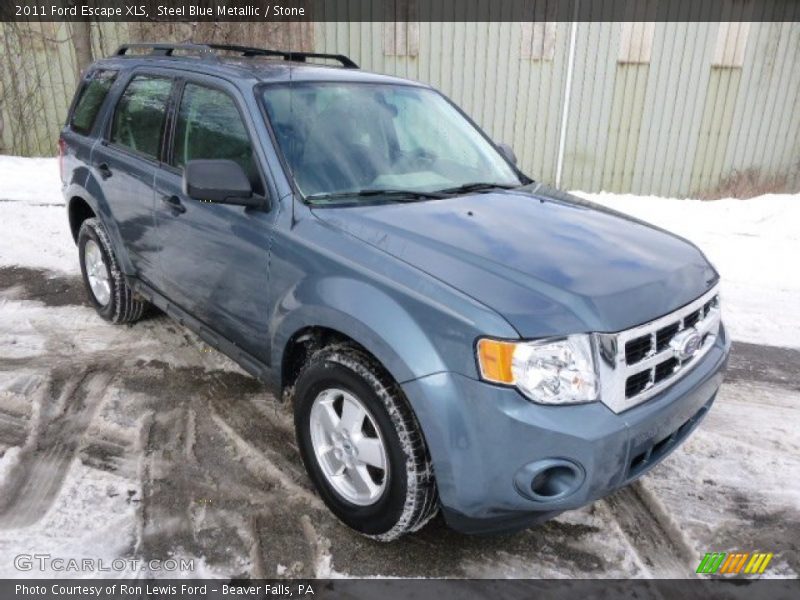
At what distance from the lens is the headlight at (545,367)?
2.05 m

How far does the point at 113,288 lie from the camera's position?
450 centimetres

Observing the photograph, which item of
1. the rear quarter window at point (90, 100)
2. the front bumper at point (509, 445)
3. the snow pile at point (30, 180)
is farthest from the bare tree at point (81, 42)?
the front bumper at point (509, 445)

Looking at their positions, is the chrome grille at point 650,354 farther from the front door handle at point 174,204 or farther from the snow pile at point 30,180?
the snow pile at point 30,180

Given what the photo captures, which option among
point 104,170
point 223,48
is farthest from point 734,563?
point 104,170

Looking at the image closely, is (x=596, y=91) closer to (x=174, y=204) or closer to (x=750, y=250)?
(x=750, y=250)

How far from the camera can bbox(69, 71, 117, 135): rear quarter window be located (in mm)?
4449

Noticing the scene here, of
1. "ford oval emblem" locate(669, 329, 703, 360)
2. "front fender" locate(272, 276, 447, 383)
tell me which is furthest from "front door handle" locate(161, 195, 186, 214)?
"ford oval emblem" locate(669, 329, 703, 360)

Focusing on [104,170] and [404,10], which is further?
[404,10]

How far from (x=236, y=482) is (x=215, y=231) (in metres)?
1.25

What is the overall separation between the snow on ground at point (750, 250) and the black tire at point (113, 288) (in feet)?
15.2

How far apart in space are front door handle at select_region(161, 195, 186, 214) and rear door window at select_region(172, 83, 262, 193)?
19 cm

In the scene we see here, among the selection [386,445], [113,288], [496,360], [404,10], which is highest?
[404,10]

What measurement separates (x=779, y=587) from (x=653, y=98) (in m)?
10.3

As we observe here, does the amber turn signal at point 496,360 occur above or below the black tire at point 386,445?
above
